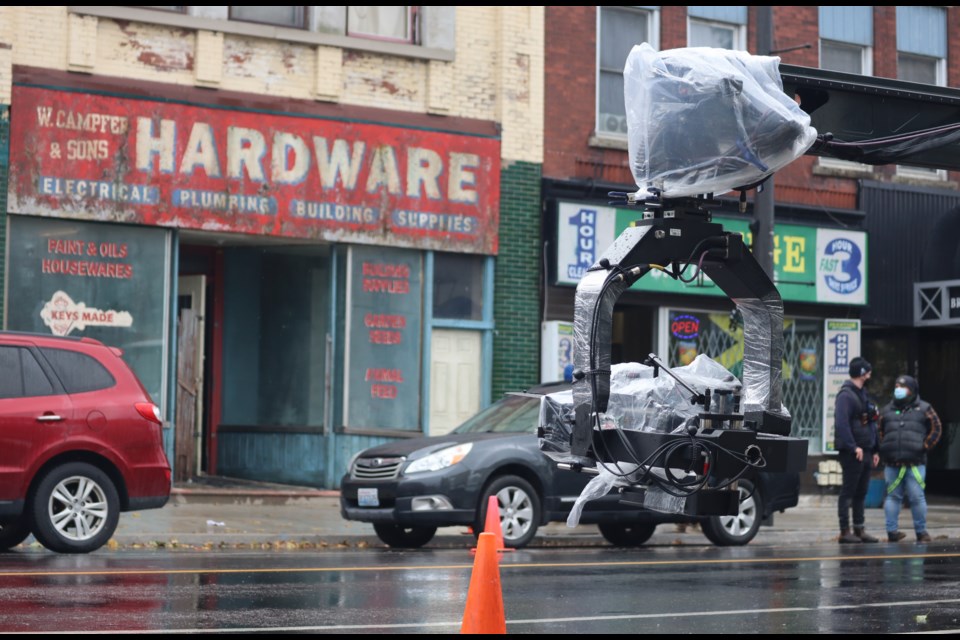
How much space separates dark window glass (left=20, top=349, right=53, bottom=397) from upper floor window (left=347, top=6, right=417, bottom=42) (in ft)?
→ 27.1

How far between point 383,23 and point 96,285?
17.0ft

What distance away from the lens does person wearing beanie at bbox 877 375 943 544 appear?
1734 cm

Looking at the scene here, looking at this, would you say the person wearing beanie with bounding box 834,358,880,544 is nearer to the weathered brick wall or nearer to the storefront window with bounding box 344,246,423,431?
the storefront window with bounding box 344,246,423,431

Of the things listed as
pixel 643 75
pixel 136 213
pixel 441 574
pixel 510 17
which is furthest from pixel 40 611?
pixel 510 17

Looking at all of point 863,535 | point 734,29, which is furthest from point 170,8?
point 863,535

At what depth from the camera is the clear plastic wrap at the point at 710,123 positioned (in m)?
6.08

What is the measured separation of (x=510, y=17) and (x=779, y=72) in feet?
50.5

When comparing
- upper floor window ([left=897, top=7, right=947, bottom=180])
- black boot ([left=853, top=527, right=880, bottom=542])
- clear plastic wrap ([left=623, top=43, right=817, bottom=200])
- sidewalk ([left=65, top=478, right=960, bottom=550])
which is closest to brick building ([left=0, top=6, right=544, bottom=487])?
sidewalk ([left=65, top=478, right=960, bottom=550])

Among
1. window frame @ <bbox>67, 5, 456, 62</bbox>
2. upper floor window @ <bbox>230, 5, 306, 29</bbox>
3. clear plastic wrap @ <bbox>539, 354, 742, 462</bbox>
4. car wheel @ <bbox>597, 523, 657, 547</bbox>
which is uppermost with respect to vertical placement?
upper floor window @ <bbox>230, 5, 306, 29</bbox>

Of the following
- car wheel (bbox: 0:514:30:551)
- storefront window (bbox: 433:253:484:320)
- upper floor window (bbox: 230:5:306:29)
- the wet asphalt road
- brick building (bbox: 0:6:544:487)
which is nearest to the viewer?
the wet asphalt road

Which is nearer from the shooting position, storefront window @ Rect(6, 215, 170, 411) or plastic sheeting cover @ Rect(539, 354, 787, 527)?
plastic sheeting cover @ Rect(539, 354, 787, 527)

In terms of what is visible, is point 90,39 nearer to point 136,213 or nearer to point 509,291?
point 136,213

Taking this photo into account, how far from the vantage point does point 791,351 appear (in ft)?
78.1

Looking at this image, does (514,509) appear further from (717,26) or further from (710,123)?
(717,26)
